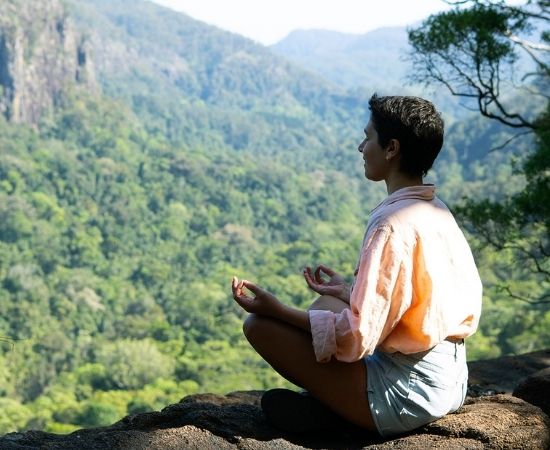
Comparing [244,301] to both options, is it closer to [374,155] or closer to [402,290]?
[402,290]

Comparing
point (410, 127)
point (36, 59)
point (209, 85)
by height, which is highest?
point (209, 85)

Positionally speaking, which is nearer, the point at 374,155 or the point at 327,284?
the point at 374,155

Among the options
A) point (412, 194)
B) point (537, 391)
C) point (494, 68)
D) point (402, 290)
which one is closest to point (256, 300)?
point (402, 290)

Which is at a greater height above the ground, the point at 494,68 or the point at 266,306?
the point at 494,68

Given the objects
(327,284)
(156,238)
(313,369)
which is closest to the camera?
(313,369)

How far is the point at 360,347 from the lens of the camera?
1821 millimetres

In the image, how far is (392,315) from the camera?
1858 millimetres

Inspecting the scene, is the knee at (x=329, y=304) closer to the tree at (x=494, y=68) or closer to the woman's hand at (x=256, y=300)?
the woman's hand at (x=256, y=300)

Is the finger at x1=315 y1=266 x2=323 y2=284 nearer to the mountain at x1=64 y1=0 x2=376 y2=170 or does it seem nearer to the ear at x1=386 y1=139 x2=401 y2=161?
the ear at x1=386 y1=139 x2=401 y2=161

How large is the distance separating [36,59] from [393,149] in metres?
68.3

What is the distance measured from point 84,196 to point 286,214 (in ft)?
47.0

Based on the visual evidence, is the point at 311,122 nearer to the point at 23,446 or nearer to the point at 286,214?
the point at 286,214

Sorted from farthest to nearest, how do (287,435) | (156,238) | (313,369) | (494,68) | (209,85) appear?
(209,85) → (156,238) → (494,68) → (287,435) → (313,369)

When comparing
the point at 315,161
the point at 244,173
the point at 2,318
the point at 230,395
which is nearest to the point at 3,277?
the point at 2,318
